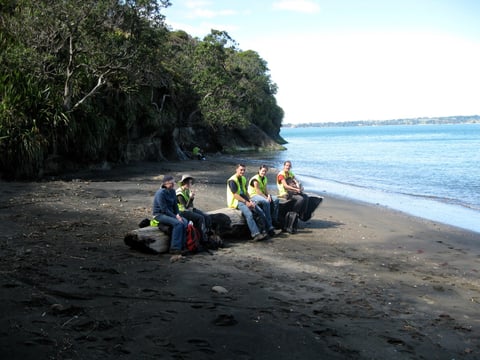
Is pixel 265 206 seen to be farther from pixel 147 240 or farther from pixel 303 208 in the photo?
pixel 147 240

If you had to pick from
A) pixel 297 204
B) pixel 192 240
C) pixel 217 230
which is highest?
pixel 297 204

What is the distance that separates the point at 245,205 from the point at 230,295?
4277 millimetres

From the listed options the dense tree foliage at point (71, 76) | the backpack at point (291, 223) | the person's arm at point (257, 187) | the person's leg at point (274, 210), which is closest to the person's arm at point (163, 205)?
the person's arm at point (257, 187)

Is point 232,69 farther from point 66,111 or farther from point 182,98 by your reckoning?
point 66,111

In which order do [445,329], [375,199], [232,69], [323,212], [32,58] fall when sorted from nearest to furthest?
[445,329], [323,212], [32,58], [375,199], [232,69]

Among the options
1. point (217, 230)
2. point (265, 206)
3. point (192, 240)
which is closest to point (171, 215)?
point (192, 240)

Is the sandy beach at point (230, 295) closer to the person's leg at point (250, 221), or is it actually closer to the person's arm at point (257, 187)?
the person's leg at point (250, 221)

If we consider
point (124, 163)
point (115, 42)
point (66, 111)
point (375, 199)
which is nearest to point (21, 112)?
point (66, 111)

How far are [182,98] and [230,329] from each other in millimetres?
37828

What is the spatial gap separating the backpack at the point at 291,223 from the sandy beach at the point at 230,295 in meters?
0.24

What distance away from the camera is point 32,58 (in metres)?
18.0

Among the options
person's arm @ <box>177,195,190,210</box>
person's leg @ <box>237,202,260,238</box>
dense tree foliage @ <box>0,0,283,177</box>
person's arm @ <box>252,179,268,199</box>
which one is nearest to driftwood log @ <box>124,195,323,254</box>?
person's leg @ <box>237,202,260,238</box>

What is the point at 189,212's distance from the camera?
898cm

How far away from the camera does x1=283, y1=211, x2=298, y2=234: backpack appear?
36.2 feet
